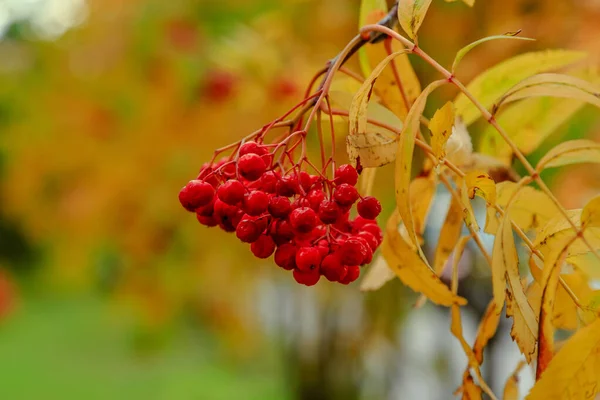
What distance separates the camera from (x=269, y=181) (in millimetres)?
556

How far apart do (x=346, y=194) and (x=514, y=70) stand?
0.24 metres

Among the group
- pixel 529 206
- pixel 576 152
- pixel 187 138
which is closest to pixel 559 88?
pixel 576 152

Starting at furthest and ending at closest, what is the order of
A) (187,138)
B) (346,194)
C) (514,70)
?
(187,138), (514,70), (346,194)

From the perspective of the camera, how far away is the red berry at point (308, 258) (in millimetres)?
541

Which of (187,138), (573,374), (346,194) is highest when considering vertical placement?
(187,138)

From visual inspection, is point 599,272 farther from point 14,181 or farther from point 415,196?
point 14,181

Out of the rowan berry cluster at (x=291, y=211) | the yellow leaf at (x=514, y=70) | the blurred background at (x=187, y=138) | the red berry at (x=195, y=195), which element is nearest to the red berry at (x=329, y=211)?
the rowan berry cluster at (x=291, y=211)

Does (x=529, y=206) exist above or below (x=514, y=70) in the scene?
below

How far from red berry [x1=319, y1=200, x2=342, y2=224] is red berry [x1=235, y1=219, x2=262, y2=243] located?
6cm

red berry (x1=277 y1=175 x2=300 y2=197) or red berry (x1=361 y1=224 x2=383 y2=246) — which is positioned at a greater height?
red berry (x1=361 y1=224 x2=383 y2=246)

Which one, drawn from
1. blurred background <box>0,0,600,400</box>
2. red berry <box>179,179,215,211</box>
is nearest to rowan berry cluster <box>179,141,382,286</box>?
red berry <box>179,179,215,211</box>

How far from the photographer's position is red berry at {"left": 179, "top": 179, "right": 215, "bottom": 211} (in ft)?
1.87

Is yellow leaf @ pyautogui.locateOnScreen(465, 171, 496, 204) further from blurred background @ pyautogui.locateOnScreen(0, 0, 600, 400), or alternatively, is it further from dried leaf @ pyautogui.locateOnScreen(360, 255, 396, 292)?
blurred background @ pyautogui.locateOnScreen(0, 0, 600, 400)

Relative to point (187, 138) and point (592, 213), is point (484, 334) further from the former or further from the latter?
point (187, 138)
